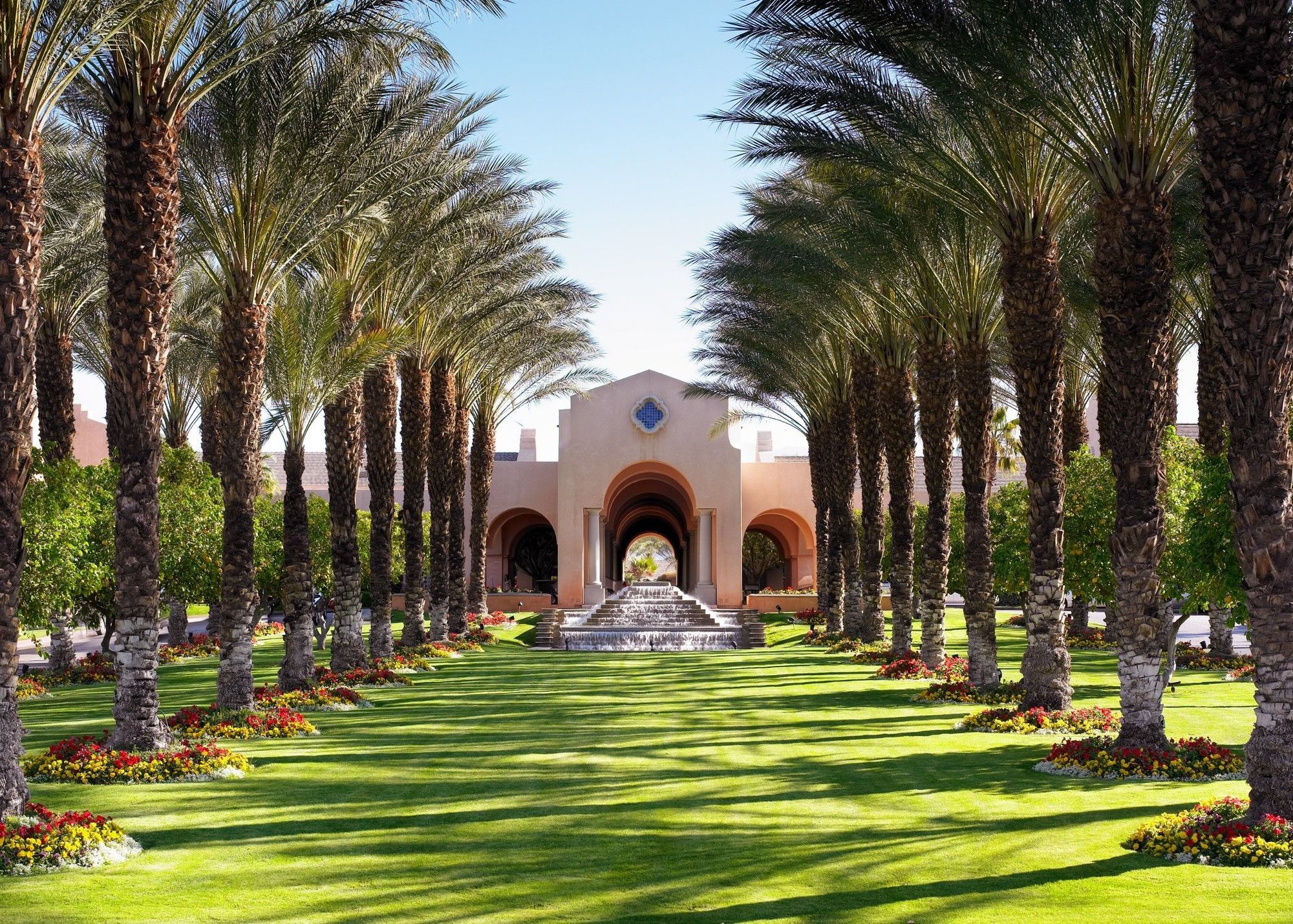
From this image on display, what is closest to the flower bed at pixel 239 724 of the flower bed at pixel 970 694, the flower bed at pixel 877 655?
the flower bed at pixel 970 694

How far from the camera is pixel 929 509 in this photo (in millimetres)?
21312

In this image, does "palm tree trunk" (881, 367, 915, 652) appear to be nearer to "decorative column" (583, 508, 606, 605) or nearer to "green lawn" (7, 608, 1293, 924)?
"green lawn" (7, 608, 1293, 924)

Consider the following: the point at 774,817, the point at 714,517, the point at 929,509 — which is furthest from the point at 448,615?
the point at 774,817

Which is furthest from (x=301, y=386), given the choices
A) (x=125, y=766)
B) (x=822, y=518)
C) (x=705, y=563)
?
(x=705, y=563)

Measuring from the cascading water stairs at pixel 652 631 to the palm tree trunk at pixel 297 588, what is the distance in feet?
47.1

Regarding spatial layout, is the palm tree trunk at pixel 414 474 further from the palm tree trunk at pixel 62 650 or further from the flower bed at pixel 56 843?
the flower bed at pixel 56 843

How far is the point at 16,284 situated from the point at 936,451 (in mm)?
15726

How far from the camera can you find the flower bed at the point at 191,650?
2827cm

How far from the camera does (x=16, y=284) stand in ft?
30.9

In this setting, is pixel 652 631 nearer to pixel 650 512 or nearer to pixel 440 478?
pixel 440 478

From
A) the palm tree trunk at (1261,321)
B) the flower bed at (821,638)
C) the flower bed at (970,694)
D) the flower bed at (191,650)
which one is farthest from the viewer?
the flower bed at (821,638)

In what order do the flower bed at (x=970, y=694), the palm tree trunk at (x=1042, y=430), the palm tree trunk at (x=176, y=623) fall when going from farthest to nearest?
the palm tree trunk at (x=176, y=623), the flower bed at (x=970, y=694), the palm tree trunk at (x=1042, y=430)

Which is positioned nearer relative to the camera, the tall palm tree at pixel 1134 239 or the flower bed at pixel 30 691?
the tall palm tree at pixel 1134 239

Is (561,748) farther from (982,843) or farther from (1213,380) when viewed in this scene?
(1213,380)
